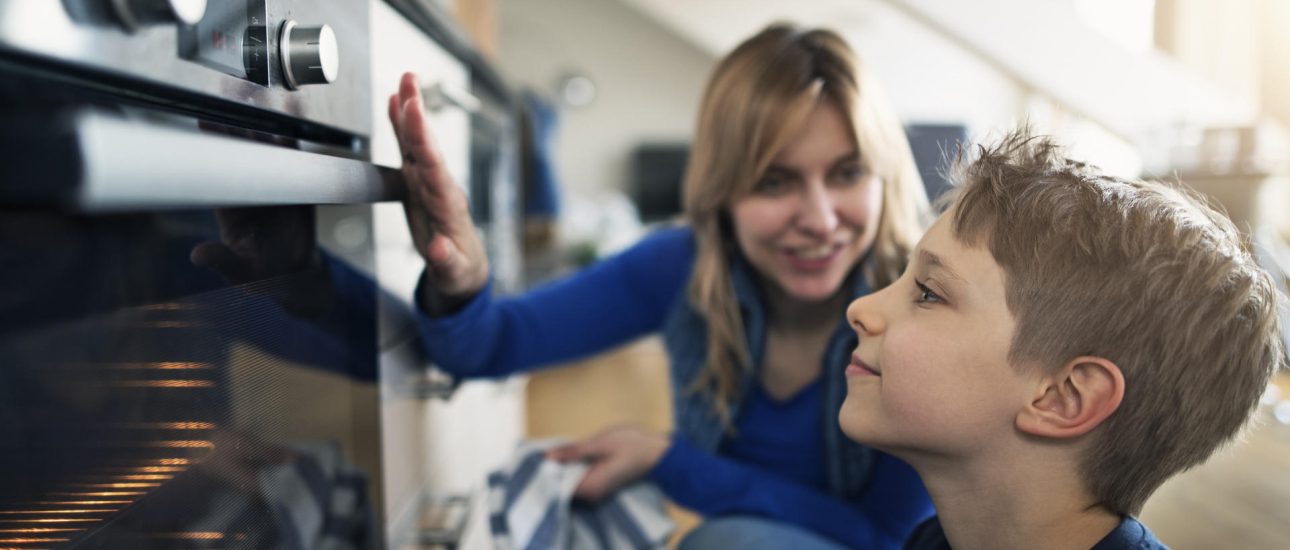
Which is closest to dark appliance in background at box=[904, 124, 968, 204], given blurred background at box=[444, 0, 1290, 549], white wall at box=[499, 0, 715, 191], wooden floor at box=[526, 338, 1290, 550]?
blurred background at box=[444, 0, 1290, 549]

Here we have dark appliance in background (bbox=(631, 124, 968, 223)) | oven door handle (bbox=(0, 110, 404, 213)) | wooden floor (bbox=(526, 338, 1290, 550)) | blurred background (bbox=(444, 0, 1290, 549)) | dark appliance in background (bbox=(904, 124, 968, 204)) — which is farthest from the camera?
dark appliance in background (bbox=(631, 124, 968, 223))

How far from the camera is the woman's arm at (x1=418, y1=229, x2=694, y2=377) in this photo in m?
1.00

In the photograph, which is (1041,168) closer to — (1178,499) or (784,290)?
(784,290)

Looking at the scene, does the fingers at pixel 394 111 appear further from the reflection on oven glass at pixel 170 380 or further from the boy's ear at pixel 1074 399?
the boy's ear at pixel 1074 399

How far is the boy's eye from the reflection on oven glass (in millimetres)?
456

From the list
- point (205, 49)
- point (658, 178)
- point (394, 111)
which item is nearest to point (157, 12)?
point (205, 49)

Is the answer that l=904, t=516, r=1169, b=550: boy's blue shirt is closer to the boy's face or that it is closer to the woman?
the boy's face

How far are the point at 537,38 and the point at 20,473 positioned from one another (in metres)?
6.23

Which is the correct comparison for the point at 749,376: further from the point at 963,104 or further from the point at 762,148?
the point at 963,104

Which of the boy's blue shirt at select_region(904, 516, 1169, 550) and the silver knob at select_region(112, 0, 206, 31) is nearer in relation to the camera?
the silver knob at select_region(112, 0, 206, 31)

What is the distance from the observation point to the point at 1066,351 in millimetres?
584

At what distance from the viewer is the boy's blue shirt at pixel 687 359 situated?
2.98 ft

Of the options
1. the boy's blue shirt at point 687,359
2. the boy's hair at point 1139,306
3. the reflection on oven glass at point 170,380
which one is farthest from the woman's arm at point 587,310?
the boy's hair at point 1139,306

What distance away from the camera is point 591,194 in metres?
6.43
